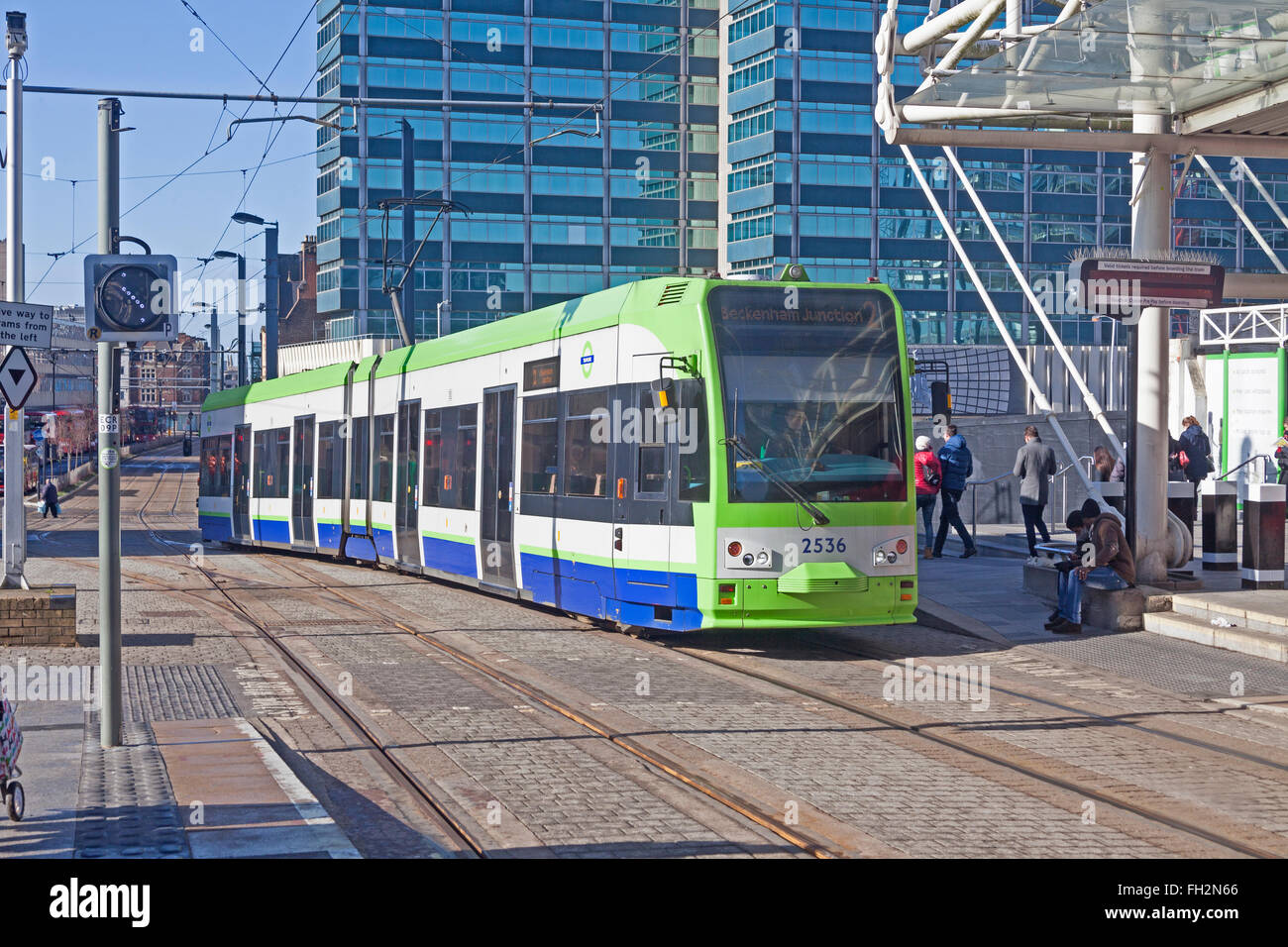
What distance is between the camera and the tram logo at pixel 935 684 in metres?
11.4

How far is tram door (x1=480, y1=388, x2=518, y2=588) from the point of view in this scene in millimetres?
17047

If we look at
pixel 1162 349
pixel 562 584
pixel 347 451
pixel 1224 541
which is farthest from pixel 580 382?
pixel 347 451

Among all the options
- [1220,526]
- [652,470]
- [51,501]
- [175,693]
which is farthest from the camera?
[51,501]

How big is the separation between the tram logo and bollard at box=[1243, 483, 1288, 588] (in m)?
4.20

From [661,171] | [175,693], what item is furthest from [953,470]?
[661,171]

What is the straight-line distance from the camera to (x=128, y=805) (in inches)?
297

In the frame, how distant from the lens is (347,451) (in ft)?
79.4

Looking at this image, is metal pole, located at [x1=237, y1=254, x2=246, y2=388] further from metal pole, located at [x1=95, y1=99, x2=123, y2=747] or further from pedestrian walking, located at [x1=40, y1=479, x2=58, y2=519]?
metal pole, located at [x1=95, y1=99, x2=123, y2=747]

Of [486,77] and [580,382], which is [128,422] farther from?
[580,382]

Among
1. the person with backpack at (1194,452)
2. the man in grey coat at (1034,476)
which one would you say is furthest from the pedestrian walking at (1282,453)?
the man in grey coat at (1034,476)

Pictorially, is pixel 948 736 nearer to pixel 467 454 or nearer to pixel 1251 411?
pixel 467 454

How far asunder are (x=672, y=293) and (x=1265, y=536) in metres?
6.80

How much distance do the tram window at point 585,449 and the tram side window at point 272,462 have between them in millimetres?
13482
